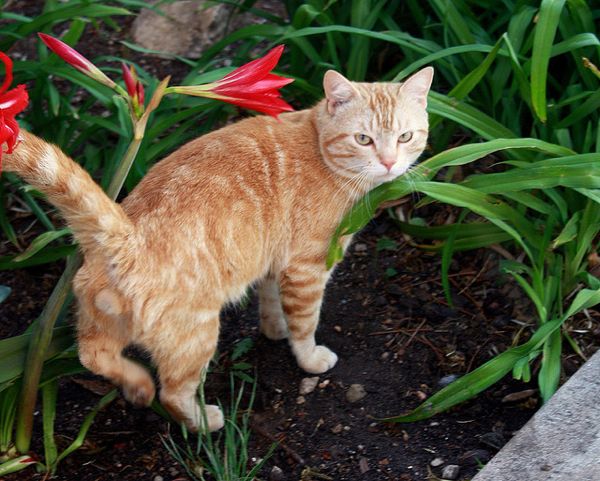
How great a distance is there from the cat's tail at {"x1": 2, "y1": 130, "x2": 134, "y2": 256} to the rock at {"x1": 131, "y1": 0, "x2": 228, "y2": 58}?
2379mm

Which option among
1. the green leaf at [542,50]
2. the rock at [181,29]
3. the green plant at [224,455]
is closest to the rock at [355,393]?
the green plant at [224,455]

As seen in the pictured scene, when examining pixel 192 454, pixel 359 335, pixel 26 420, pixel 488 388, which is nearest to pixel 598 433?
pixel 488 388

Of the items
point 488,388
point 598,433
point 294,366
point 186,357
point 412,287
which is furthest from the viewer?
point 412,287

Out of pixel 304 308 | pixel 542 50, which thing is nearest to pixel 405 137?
pixel 542 50

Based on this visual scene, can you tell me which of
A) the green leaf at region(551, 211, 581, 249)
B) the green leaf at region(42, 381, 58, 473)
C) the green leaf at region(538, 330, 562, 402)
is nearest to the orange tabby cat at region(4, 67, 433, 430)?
the green leaf at region(42, 381, 58, 473)

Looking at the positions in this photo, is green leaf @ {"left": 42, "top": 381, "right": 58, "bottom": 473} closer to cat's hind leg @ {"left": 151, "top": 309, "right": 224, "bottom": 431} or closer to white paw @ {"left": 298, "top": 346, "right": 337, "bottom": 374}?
cat's hind leg @ {"left": 151, "top": 309, "right": 224, "bottom": 431}

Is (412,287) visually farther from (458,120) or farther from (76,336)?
(76,336)

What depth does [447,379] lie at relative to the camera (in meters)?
3.15

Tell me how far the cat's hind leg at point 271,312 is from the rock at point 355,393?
40 cm

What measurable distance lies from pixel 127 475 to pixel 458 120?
1713 millimetres

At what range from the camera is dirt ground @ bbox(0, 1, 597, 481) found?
2887 millimetres

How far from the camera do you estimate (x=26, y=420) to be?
2.81 m

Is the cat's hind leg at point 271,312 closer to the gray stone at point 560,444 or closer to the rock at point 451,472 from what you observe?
the rock at point 451,472

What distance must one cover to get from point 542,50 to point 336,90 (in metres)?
0.76
